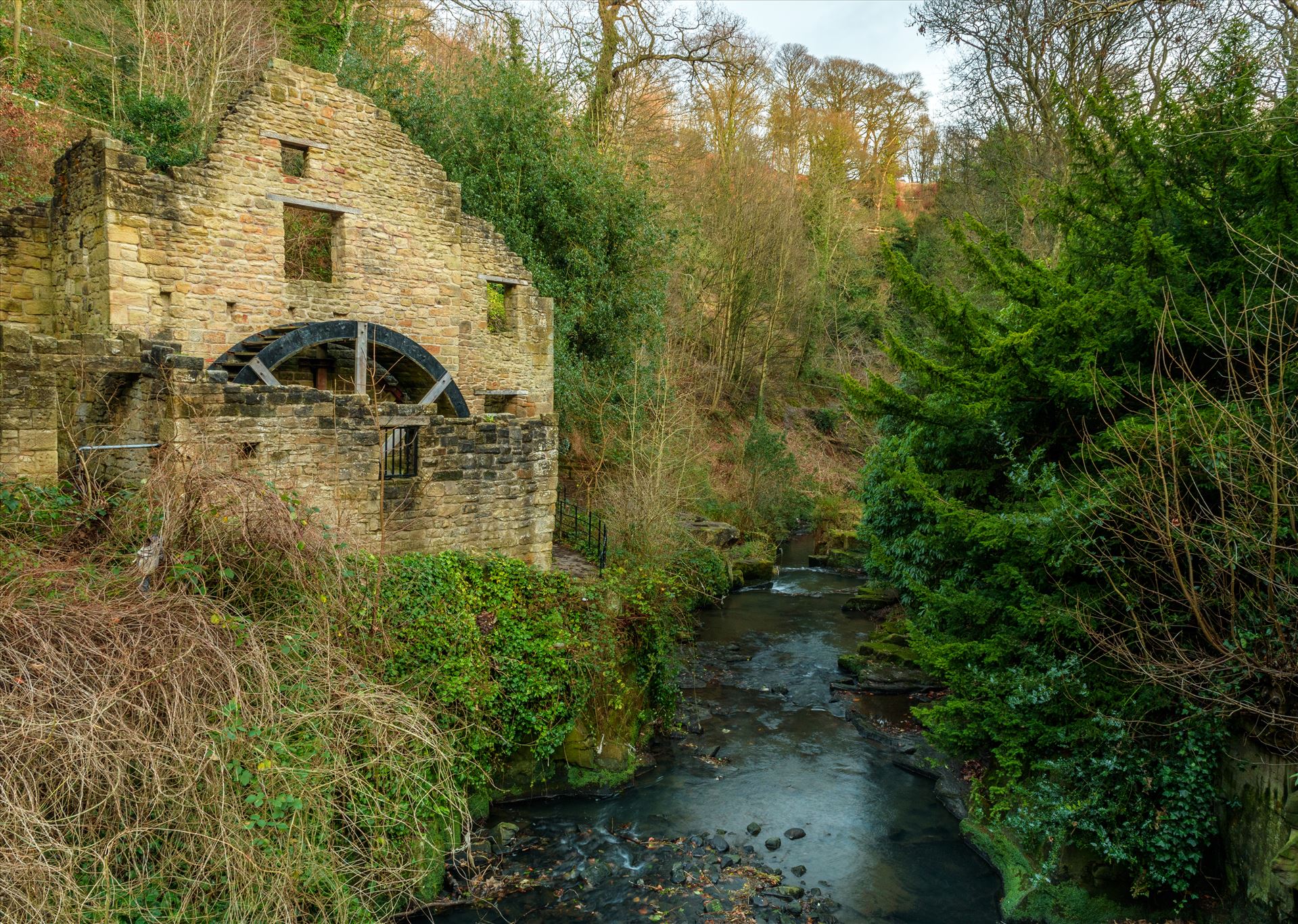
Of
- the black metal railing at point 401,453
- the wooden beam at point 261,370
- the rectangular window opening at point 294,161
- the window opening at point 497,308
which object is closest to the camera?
the black metal railing at point 401,453

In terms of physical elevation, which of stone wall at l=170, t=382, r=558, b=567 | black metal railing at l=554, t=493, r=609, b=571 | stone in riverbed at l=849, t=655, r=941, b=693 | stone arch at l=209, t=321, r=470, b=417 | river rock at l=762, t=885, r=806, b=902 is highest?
stone arch at l=209, t=321, r=470, b=417

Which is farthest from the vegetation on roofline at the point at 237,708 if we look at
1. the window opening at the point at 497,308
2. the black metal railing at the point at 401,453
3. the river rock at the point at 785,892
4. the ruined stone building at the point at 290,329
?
the window opening at the point at 497,308

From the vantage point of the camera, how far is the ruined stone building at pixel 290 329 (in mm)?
7203

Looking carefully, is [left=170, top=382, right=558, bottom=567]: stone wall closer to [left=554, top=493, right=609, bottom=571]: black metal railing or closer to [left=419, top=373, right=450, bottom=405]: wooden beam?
[left=419, top=373, right=450, bottom=405]: wooden beam

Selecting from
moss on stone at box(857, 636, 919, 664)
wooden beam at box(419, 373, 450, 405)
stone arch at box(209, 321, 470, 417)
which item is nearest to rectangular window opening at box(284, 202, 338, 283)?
stone arch at box(209, 321, 470, 417)

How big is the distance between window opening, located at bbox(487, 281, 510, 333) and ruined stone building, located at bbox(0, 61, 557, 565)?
0.08 ft

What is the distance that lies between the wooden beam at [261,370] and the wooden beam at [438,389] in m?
2.11

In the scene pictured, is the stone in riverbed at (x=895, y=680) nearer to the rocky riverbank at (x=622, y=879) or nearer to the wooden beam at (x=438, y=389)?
the rocky riverbank at (x=622, y=879)

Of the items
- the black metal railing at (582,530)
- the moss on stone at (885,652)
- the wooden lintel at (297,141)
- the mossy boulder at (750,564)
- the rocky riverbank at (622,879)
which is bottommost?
the rocky riverbank at (622,879)

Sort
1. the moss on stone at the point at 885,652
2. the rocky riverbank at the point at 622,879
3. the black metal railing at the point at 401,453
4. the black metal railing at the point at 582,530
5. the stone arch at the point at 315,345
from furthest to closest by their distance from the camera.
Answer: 1. the black metal railing at the point at 582,530
2. the moss on stone at the point at 885,652
3. the stone arch at the point at 315,345
4. the black metal railing at the point at 401,453
5. the rocky riverbank at the point at 622,879

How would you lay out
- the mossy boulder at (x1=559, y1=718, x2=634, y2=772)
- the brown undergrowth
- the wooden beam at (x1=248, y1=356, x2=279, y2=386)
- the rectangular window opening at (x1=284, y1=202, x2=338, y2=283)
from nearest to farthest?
1. the brown undergrowth
2. the mossy boulder at (x1=559, y1=718, x2=634, y2=772)
3. the wooden beam at (x1=248, y1=356, x2=279, y2=386)
4. the rectangular window opening at (x1=284, y1=202, x2=338, y2=283)

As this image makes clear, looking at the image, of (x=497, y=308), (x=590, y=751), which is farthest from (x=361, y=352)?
(x=590, y=751)

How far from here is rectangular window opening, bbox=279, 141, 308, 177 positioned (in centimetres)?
1040

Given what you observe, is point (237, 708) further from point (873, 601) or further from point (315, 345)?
point (873, 601)
